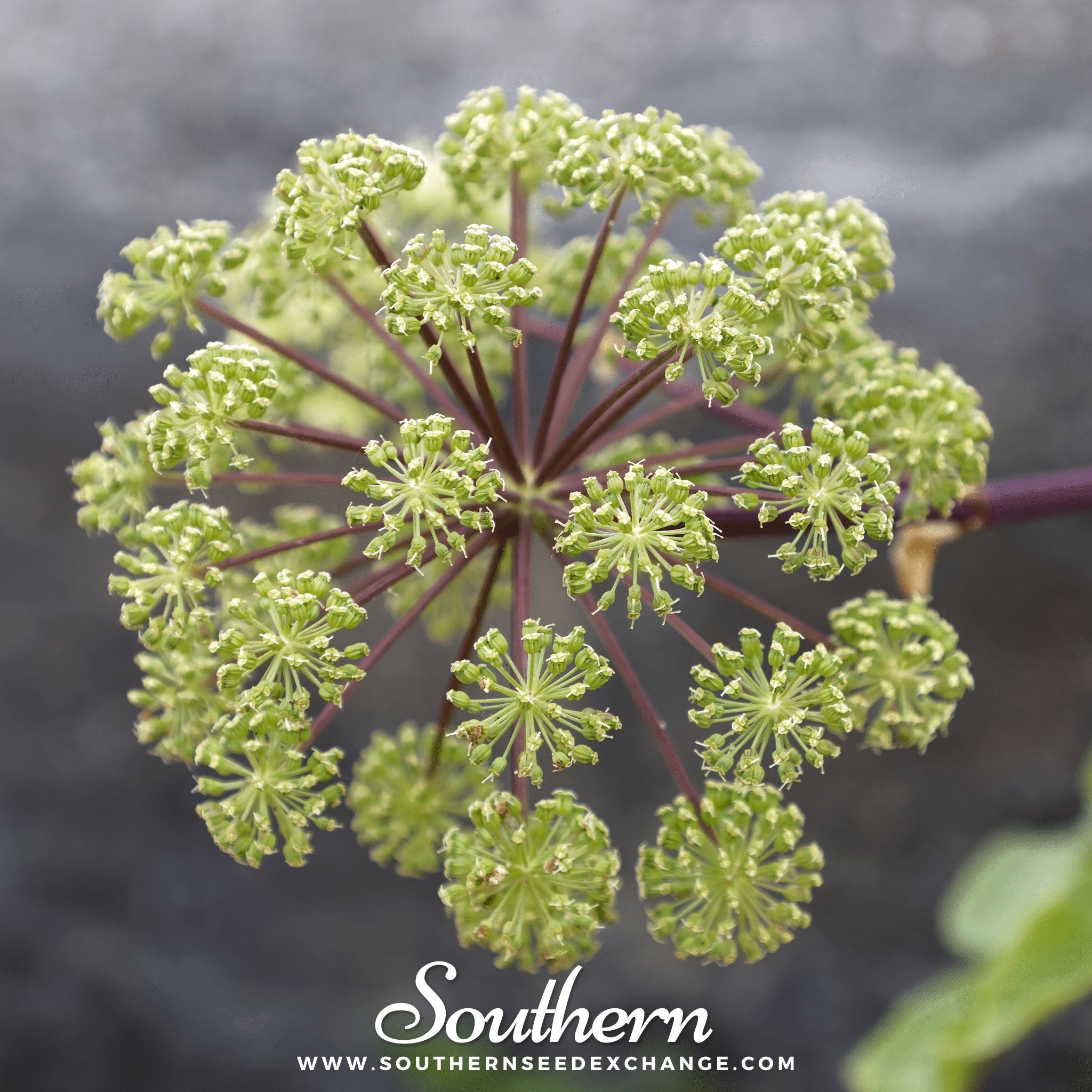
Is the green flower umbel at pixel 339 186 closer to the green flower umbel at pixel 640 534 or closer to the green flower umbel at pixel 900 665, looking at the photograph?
the green flower umbel at pixel 640 534

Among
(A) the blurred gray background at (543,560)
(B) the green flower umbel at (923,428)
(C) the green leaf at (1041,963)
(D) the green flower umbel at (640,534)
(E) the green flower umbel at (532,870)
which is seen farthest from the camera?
(A) the blurred gray background at (543,560)

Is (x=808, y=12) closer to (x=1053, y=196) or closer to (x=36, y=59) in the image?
(x=1053, y=196)

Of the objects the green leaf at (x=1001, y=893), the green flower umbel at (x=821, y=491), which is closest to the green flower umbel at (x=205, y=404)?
the green flower umbel at (x=821, y=491)

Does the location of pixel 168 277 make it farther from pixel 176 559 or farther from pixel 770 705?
pixel 770 705

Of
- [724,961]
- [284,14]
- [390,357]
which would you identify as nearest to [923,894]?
[724,961]

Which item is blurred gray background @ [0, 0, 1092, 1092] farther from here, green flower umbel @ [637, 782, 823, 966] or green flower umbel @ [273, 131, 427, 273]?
green flower umbel @ [273, 131, 427, 273]

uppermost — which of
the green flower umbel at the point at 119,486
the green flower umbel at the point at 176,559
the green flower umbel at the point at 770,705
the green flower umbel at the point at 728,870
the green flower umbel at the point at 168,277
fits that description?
the green flower umbel at the point at 168,277

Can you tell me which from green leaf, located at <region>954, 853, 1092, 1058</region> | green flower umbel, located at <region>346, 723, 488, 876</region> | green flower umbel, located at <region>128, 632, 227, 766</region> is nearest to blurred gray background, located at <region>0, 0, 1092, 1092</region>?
green flower umbel, located at <region>346, 723, 488, 876</region>
